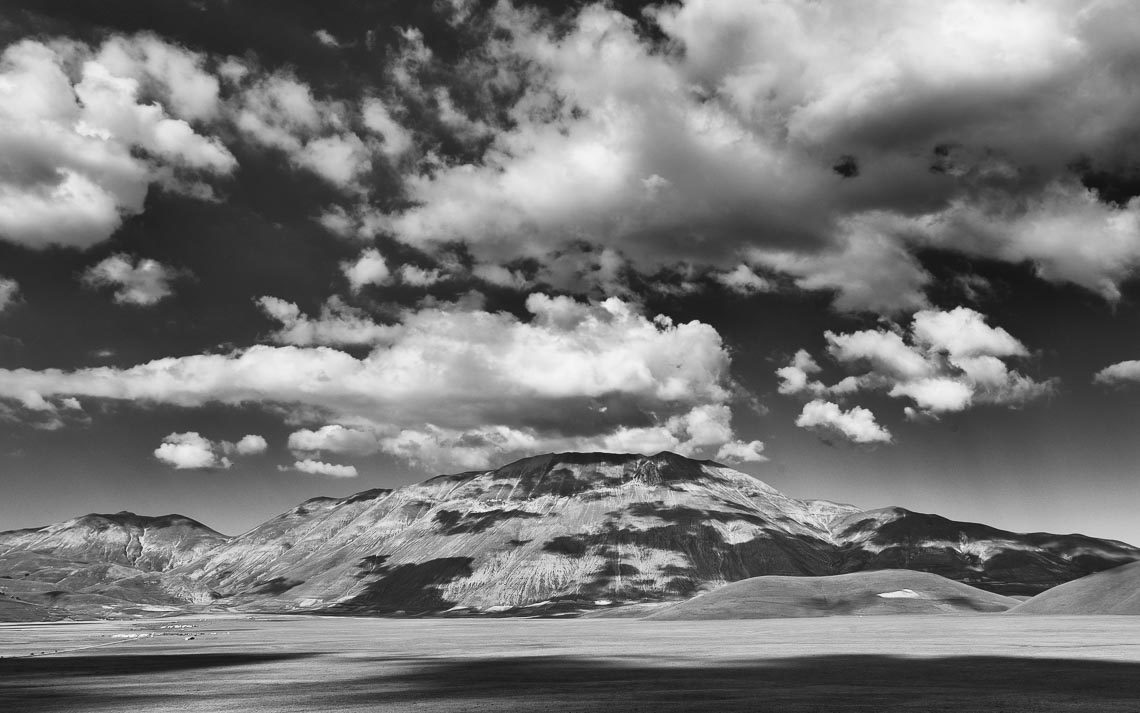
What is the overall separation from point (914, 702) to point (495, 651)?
8107 centimetres

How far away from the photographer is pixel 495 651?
124250mm

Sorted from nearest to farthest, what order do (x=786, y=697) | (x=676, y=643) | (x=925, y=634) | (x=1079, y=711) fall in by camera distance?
(x=1079, y=711), (x=786, y=697), (x=676, y=643), (x=925, y=634)

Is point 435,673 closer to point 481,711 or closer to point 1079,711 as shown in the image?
point 481,711

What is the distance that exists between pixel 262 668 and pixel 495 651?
1513 inches

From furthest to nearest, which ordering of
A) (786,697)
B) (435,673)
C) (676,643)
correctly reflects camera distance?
(676,643)
(435,673)
(786,697)

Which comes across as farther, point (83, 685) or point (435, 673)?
→ point (435, 673)

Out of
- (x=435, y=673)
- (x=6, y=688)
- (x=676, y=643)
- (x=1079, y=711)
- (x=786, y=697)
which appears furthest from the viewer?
(x=676, y=643)

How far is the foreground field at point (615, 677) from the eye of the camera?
184 ft

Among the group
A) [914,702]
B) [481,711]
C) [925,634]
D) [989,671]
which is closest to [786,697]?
[914,702]

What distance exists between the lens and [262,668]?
95312 millimetres

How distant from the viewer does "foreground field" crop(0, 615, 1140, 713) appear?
56.2 metres

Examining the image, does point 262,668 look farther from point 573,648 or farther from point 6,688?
point 573,648

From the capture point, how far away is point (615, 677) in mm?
76000

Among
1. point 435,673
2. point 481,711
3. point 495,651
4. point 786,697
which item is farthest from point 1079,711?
point 495,651
